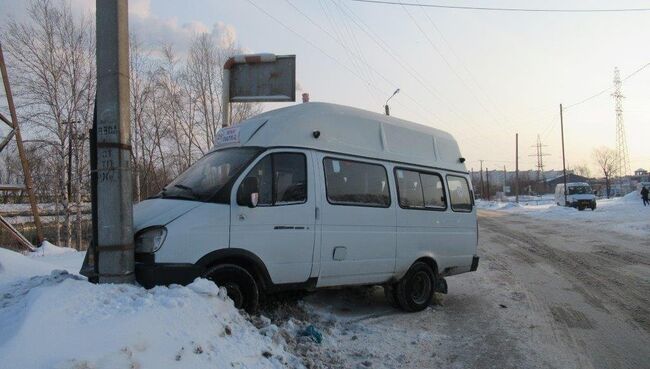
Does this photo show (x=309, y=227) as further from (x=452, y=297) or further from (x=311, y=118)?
(x=452, y=297)

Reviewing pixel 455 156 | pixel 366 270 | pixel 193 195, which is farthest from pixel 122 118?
pixel 455 156

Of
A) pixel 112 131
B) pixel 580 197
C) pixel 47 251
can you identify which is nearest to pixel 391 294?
pixel 112 131

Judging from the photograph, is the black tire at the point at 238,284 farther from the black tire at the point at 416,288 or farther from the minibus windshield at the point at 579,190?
the minibus windshield at the point at 579,190

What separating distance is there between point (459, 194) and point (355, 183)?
2.98 metres

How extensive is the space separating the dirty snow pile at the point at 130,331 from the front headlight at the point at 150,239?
49cm

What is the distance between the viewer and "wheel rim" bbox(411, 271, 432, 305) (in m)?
8.09

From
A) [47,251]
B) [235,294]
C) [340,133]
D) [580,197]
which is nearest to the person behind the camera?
[235,294]

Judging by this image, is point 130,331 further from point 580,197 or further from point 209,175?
point 580,197

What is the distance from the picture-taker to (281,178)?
20.2 ft

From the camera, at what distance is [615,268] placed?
1215 centimetres

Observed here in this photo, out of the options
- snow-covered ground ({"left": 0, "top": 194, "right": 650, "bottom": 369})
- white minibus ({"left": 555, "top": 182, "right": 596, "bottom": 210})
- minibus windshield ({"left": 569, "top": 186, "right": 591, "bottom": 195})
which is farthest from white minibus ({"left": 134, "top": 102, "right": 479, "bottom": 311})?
minibus windshield ({"left": 569, "top": 186, "right": 591, "bottom": 195})

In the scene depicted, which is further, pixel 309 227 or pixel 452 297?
pixel 452 297

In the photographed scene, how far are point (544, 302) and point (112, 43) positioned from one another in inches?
297

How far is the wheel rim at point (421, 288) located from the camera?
8.09 metres
